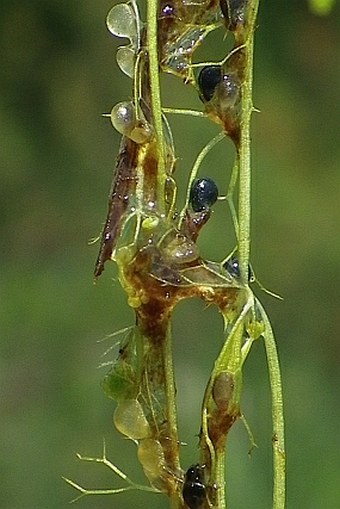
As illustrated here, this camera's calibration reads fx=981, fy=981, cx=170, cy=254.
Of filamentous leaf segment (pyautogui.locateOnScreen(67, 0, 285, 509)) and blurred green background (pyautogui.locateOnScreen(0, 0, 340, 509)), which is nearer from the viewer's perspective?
filamentous leaf segment (pyautogui.locateOnScreen(67, 0, 285, 509))

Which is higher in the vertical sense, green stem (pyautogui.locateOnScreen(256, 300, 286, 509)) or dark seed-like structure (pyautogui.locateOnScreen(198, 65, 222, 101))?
dark seed-like structure (pyautogui.locateOnScreen(198, 65, 222, 101))

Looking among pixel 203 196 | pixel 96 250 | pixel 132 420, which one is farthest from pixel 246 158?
pixel 96 250

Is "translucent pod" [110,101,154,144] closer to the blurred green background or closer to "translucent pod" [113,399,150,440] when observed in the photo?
"translucent pod" [113,399,150,440]

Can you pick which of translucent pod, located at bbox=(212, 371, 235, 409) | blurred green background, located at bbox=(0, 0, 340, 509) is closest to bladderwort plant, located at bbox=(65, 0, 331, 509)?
translucent pod, located at bbox=(212, 371, 235, 409)

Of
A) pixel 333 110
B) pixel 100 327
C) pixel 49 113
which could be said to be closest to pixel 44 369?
pixel 100 327

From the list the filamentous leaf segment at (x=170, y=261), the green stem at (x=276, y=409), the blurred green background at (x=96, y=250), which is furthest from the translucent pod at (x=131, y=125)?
the blurred green background at (x=96, y=250)

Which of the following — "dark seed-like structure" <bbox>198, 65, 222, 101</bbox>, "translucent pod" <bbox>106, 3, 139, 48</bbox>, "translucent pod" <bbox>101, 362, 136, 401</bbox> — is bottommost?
"translucent pod" <bbox>101, 362, 136, 401</bbox>

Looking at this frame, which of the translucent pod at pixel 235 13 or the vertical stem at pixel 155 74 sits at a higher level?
the translucent pod at pixel 235 13

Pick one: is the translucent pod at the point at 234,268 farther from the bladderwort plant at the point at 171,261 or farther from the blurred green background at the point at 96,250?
the blurred green background at the point at 96,250


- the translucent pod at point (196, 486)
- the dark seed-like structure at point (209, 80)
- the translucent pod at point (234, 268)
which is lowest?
the translucent pod at point (196, 486)
